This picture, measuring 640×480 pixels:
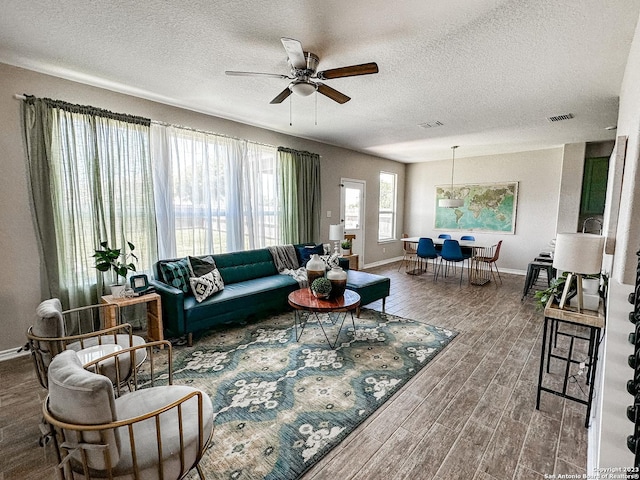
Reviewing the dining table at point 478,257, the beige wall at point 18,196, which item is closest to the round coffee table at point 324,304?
the beige wall at point 18,196

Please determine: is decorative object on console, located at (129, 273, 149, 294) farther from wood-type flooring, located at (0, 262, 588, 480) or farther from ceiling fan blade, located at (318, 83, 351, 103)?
ceiling fan blade, located at (318, 83, 351, 103)

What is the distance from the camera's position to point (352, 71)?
214 cm

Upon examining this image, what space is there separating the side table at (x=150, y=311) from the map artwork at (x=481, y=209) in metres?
6.60

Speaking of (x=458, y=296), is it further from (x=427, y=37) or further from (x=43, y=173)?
(x=43, y=173)

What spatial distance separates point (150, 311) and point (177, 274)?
0.45 m

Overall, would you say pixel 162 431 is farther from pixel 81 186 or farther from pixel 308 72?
pixel 81 186

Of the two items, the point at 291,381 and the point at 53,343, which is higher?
the point at 53,343

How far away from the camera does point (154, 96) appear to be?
3.37 metres

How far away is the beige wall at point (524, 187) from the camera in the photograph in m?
5.97

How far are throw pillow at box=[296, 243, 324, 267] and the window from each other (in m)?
3.11

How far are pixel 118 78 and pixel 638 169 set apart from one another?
3.90m

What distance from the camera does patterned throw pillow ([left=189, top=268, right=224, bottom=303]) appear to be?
319 cm

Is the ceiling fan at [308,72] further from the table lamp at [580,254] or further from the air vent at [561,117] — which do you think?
the air vent at [561,117]

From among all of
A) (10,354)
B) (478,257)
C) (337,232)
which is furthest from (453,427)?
(478,257)
